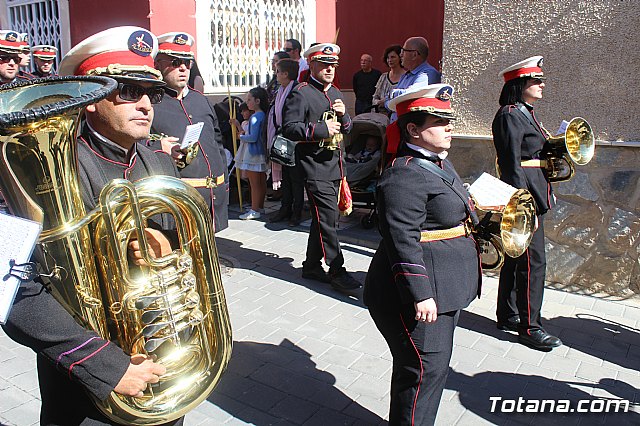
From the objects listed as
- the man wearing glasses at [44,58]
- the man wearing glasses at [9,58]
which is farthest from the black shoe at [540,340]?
the man wearing glasses at [44,58]

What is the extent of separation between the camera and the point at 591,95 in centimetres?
457

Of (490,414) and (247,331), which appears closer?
(490,414)

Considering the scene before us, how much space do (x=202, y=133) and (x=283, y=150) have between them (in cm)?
90

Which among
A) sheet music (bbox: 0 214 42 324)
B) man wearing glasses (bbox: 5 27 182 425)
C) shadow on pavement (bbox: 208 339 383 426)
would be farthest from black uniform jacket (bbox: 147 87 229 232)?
sheet music (bbox: 0 214 42 324)

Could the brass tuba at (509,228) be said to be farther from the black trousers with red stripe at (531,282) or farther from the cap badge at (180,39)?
the cap badge at (180,39)

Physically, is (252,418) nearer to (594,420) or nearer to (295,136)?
(594,420)

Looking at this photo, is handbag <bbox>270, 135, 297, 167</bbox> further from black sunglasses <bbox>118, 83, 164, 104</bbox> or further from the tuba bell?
black sunglasses <bbox>118, 83, 164, 104</bbox>

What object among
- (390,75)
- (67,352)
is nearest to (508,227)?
(67,352)

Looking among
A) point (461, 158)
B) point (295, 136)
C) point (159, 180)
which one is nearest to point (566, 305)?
point (461, 158)

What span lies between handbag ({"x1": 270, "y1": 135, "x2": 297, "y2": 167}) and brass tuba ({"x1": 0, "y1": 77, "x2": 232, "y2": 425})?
312 centimetres

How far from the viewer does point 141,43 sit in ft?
6.63

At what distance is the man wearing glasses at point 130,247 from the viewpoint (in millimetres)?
1559

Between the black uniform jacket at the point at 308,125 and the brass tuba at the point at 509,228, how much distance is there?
231 centimetres

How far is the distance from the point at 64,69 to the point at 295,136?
293 centimetres
